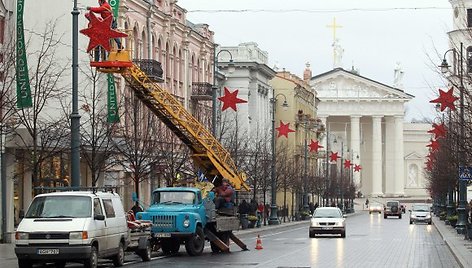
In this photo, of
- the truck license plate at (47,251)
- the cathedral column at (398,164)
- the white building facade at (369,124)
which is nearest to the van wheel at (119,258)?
the truck license plate at (47,251)

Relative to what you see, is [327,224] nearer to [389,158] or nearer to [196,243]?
[196,243]

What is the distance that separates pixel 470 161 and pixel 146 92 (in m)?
13.4

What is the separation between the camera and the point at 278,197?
373 ft

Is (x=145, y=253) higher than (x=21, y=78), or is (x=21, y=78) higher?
(x=21, y=78)

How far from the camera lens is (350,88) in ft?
593

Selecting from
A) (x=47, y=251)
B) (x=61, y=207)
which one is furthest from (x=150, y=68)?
(x=47, y=251)

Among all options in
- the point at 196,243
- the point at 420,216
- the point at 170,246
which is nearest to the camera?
the point at 196,243

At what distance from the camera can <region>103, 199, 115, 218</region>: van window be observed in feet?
99.6

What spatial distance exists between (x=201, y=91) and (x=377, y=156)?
111416mm

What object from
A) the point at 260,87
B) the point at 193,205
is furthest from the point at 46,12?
the point at 260,87

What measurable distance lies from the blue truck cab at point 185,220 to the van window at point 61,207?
685 centimetres

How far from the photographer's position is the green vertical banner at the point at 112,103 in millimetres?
45134

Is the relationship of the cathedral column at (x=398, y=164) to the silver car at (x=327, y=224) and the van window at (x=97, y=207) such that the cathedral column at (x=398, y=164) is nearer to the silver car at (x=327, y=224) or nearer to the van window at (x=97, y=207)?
the silver car at (x=327, y=224)

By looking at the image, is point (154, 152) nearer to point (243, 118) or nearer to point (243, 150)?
point (243, 150)
